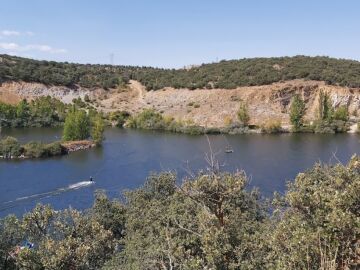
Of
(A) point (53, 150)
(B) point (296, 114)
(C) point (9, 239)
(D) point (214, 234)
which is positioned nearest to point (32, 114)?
(A) point (53, 150)

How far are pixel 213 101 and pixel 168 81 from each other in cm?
1954

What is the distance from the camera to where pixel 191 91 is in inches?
4360

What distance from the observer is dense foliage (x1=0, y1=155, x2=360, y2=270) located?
11.7 meters

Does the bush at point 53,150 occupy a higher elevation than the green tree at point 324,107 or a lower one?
lower

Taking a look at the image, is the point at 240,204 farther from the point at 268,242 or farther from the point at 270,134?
the point at 270,134

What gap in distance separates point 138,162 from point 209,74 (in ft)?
199

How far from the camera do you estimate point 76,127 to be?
74.1 meters

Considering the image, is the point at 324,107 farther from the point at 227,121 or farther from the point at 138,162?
the point at 138,162

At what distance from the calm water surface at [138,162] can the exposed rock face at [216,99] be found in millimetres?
12826

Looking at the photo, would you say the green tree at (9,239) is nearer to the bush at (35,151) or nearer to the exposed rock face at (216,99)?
the bush at (35,151)

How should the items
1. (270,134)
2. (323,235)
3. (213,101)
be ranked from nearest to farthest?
(323,235)
(270,134)
(213,101)

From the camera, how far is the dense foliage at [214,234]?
1171cm

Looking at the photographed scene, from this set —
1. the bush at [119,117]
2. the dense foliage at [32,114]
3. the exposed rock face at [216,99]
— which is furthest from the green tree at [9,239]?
the bush at [119,117]

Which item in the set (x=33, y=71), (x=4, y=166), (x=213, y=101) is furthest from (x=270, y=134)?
(x=33, y=71)
